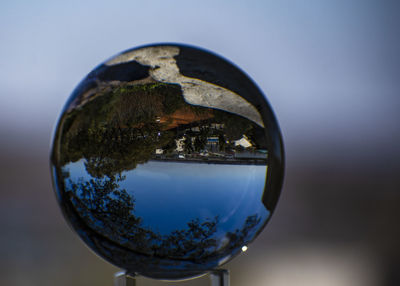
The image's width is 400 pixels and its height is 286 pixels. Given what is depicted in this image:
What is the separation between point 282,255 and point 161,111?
1.49 metres

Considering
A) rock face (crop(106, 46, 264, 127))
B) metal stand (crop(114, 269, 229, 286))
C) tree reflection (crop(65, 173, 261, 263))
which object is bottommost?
metal stand (crop(114, 269, 229, 286))

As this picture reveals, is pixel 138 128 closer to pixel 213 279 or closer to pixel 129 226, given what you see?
pixel 129 226

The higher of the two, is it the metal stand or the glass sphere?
the glass sphere

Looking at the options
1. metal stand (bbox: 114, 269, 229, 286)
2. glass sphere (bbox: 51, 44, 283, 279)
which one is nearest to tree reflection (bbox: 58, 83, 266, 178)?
glass sphere (bbox: 51, 44, 283, 279)

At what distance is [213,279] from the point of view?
582 mm

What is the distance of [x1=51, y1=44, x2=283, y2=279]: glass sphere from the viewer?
1.46 feet

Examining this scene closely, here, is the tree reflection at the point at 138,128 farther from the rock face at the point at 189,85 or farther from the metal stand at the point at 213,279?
the metal stand at the point at 213,279

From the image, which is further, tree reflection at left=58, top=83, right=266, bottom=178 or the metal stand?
the metal stand

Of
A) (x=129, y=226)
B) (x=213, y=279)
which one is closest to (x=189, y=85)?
(x=129, y=226)

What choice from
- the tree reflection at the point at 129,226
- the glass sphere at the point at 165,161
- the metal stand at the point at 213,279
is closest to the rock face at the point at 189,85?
the glass sphere at the point at 165,161

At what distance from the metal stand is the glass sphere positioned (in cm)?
8

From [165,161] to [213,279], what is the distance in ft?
0.80

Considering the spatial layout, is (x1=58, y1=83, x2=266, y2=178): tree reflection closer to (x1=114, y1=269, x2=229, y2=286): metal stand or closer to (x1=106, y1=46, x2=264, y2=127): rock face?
(x1=106, y1=46, x2=264, y2=127): rock face

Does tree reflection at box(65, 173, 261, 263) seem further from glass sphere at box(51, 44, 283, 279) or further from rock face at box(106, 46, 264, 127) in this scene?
rock face at box(106, 46, 264, 127)
